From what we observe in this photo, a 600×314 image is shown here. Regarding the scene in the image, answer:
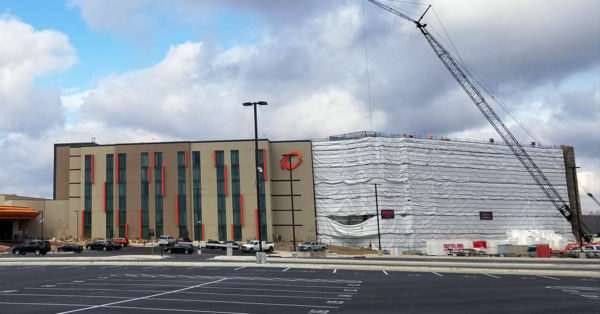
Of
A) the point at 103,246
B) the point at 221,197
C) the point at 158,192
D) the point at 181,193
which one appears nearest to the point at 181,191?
the point at 181,193

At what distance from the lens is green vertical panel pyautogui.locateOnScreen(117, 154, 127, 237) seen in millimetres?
91625

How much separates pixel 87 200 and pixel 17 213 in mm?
11668

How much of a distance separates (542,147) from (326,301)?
103247 mm

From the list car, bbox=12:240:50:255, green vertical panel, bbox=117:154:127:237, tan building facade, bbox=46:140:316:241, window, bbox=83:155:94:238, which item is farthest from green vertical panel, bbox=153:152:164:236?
car, bbox=12:240:50:255

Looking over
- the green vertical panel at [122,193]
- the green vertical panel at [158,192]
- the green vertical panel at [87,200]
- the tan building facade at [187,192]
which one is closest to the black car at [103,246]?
the tan building facade at [187,192]

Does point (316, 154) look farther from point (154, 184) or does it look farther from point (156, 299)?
point (156, 299)

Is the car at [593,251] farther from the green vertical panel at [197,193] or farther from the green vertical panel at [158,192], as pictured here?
the green vertical panel at [158,192]

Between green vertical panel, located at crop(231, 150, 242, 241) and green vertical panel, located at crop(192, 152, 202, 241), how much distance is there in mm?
6116

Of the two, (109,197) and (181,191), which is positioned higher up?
(181,191)

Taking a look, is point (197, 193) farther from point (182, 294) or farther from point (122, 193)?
point (182, 294)

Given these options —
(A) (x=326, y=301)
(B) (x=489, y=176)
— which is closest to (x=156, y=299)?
(A) (x=326, y=301)

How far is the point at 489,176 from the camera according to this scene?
99.4 meters

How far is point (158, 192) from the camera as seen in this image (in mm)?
92188

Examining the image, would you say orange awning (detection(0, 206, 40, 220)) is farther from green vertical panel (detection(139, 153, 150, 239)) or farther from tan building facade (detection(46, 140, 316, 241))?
green vertical panel (detection(139, 153, 150, 239))
